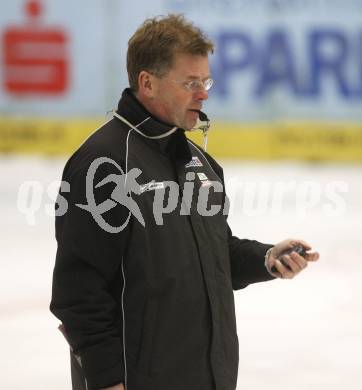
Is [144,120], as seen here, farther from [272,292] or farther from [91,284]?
[272,292]

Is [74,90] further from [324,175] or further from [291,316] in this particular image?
[291,316]

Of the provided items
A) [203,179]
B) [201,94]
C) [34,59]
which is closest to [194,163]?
[203,179]

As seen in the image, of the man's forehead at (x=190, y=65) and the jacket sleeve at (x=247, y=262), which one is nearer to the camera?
the man's forehead at (x=190, y=65)

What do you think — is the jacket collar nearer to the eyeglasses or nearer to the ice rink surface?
the eyeglasses

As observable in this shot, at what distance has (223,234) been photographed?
2.26 m

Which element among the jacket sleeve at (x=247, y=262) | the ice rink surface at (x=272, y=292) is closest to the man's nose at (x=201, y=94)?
the jacket sleeve at (x=247, y=262)

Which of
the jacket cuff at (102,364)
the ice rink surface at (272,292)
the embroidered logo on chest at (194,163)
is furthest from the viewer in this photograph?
the ice rink surface at (272,292)

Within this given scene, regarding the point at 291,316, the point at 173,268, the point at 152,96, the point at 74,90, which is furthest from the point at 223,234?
the point at 74,90

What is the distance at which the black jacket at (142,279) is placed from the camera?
1991mm

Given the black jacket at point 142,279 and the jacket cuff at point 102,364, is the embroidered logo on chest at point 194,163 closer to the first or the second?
the black jacket at point 142,279

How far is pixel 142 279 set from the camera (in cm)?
201

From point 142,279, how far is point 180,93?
468 mm

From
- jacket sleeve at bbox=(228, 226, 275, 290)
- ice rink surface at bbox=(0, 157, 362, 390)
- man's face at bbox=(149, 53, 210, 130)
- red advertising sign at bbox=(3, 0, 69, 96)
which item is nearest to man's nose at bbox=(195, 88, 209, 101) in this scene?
man's face at bbox=(149, 53, 210, 130)

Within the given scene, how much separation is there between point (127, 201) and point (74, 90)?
750 centimetres
